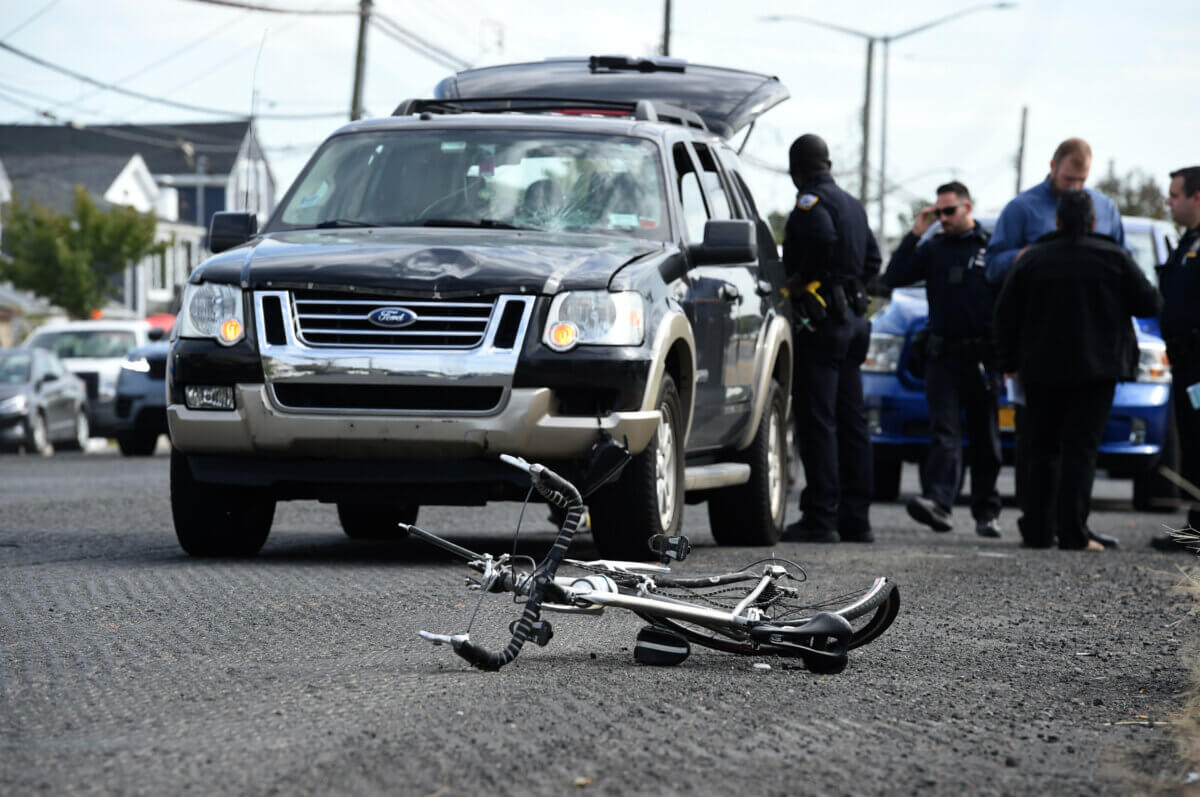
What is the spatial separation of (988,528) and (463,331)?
16.3 ft

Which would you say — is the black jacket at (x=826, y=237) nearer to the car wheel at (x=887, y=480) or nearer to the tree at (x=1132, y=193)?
the car wheel at (x=887, y=480)

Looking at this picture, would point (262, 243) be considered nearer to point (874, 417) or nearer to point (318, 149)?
point (318, 149)

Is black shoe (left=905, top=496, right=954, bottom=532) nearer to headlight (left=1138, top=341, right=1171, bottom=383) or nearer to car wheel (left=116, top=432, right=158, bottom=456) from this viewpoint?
headlight (left=1138, top=341, right=1171, bottom=383)

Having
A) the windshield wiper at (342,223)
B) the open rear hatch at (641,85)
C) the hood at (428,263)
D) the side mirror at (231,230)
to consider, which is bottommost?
the hood at (428,263)

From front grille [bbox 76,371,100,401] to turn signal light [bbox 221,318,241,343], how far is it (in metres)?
21.6

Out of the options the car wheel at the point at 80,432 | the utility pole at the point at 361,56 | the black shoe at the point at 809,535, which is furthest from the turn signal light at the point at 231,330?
the utility pole at the point at 361,56

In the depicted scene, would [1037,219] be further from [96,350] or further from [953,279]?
[96,350]

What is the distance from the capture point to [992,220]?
14.2m

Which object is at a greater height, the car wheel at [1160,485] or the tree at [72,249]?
the tree at [72,249]

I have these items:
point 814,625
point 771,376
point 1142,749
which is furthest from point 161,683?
point 771,376

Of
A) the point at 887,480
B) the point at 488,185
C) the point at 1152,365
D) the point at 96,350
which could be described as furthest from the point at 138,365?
the point at 488,185

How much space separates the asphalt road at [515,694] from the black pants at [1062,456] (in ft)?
7.19

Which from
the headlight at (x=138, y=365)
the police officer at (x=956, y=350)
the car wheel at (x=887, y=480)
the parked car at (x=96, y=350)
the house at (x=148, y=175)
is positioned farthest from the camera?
the house at (x=148, y=175)

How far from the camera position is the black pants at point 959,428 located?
1161 cm
